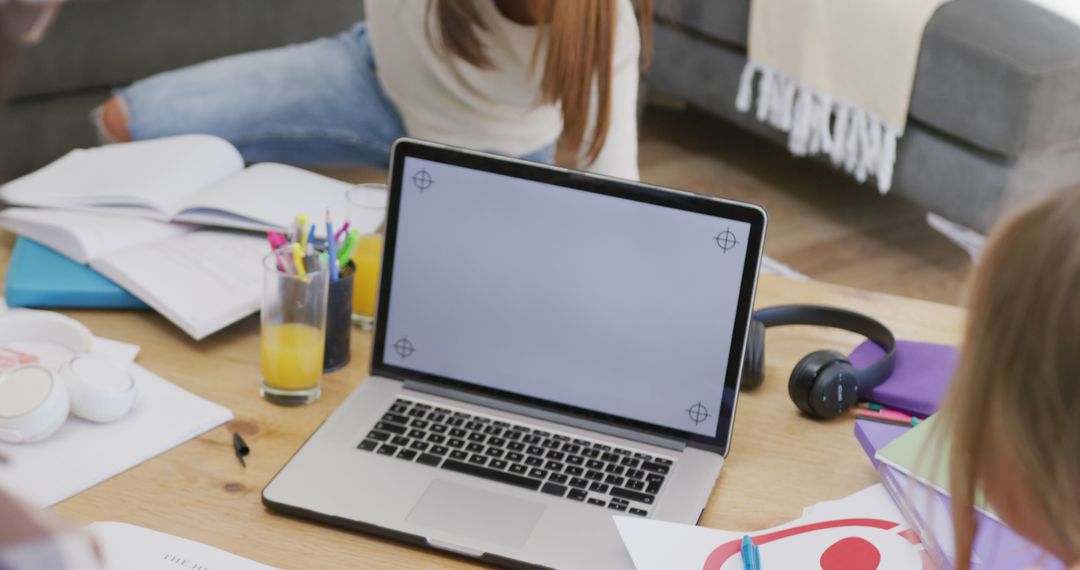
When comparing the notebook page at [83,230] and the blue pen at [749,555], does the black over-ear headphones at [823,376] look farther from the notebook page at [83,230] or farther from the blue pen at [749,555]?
the notebook page at [83,230]

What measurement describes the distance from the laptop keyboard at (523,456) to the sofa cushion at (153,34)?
141 cm

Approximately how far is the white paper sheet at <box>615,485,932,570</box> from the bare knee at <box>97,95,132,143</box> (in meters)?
1.26

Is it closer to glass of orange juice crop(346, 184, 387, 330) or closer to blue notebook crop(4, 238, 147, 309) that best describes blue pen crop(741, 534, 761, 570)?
glass of orange juice crop(346, 184, 387, 330)

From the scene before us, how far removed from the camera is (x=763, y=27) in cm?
244

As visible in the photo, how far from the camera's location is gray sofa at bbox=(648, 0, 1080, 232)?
2.06 meters

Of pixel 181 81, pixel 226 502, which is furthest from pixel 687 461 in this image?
pixel 181 81

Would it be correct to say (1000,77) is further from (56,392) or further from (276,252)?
(56,392)

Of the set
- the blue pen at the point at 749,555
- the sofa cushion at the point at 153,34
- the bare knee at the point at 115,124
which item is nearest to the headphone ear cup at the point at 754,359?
the blue pen at the point at 749,555

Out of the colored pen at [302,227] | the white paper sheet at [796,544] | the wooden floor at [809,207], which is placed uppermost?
the colored pen at [302,227]

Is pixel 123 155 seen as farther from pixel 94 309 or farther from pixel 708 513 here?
pixel 708 513

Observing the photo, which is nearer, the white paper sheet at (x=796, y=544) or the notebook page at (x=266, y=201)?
the white paper sheet at (x=796, y=544)

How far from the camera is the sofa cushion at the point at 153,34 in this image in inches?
83.7

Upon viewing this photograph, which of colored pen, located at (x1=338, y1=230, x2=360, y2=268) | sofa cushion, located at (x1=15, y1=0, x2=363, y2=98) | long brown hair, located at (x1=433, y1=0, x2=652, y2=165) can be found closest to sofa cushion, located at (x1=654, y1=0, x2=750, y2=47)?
sofa cushion, located at (x1=15, y1=0, x2=363, y2=98)

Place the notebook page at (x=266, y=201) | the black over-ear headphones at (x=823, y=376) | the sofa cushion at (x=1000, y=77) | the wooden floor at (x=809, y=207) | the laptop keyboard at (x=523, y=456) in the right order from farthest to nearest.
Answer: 1. the wooden floor at (x=809, y=207)
2. the sofa cushion at (x=1000, y=77)
3. the notebook page at (x=266, y=201)
4. the black over-ear headphones at (x=823, y=376)
5. the laptop keyboard at (x=523, y=456)
